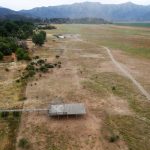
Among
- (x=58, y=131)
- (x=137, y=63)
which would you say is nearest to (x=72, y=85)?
(x=58, y=131)

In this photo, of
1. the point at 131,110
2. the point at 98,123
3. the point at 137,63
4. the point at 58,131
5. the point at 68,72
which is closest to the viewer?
the point at 58,131

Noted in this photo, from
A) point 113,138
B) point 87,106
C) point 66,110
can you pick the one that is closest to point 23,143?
point 66,110

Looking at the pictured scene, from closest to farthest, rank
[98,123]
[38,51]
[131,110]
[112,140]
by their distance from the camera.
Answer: [112,140] → [98,123] → [131,110] → [38,51]

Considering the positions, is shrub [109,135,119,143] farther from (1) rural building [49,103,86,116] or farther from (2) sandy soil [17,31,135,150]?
(1) rural building [49,103,86,116]

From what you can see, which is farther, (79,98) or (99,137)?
(79,98)

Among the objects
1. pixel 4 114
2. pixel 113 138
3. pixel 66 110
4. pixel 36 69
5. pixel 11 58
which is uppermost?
pixel 66 110

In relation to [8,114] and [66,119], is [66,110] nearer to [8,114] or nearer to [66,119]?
[66,119]

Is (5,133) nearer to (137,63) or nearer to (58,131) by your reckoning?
(58,131)

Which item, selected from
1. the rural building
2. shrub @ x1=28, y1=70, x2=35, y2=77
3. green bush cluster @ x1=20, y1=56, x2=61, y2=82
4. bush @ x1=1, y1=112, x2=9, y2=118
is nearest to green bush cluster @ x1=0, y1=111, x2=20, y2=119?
bush @ x1=1, y1=112, x2=9, y2=118

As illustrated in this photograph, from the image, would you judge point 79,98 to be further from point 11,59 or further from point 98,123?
point 11,59

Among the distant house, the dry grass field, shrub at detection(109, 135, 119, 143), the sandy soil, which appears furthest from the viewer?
the distant house

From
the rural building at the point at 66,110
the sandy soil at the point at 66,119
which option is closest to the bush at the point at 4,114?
the sandy soil at the point at 66,119
